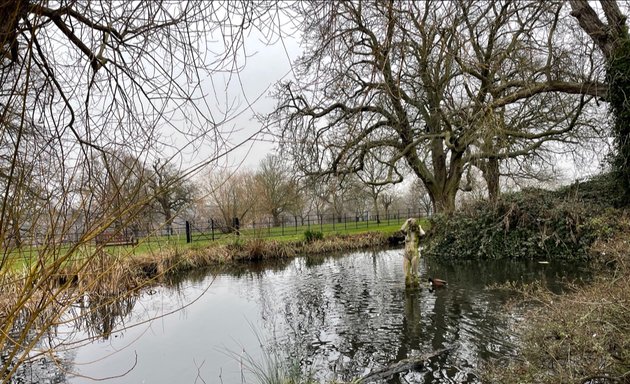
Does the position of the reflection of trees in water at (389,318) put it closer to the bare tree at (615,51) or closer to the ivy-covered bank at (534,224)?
the ivy-covered bank at (534,224)

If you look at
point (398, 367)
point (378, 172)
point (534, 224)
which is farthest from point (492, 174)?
point (398, 367)

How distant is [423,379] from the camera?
191 inches

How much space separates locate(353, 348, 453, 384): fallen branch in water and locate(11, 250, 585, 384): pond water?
8cm

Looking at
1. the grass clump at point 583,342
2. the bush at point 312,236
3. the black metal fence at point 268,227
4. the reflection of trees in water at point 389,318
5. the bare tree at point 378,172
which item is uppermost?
the bare tree at point 378,172

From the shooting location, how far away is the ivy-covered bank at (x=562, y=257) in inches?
128

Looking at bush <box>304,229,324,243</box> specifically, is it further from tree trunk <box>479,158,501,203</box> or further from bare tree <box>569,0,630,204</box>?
bare tree <box>569,0,630,204</box>

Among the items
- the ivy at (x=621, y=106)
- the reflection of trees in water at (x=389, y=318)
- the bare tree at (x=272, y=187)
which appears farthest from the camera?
the bare tree at (x=272, y=187)

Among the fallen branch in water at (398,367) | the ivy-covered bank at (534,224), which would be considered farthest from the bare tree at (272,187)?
the fallen branch in water at (398,367)

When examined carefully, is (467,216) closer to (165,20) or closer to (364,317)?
(364,317)

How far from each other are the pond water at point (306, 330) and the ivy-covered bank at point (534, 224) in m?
1.11

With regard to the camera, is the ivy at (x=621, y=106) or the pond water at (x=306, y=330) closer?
the pond water at (x=306, y=330)

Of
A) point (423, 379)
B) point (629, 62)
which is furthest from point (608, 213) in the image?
point (423, 379)

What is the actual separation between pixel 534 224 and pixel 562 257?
1438mm

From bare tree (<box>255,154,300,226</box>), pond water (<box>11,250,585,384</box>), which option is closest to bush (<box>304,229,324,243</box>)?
pond water (<box>11,250,585,384</box>)
